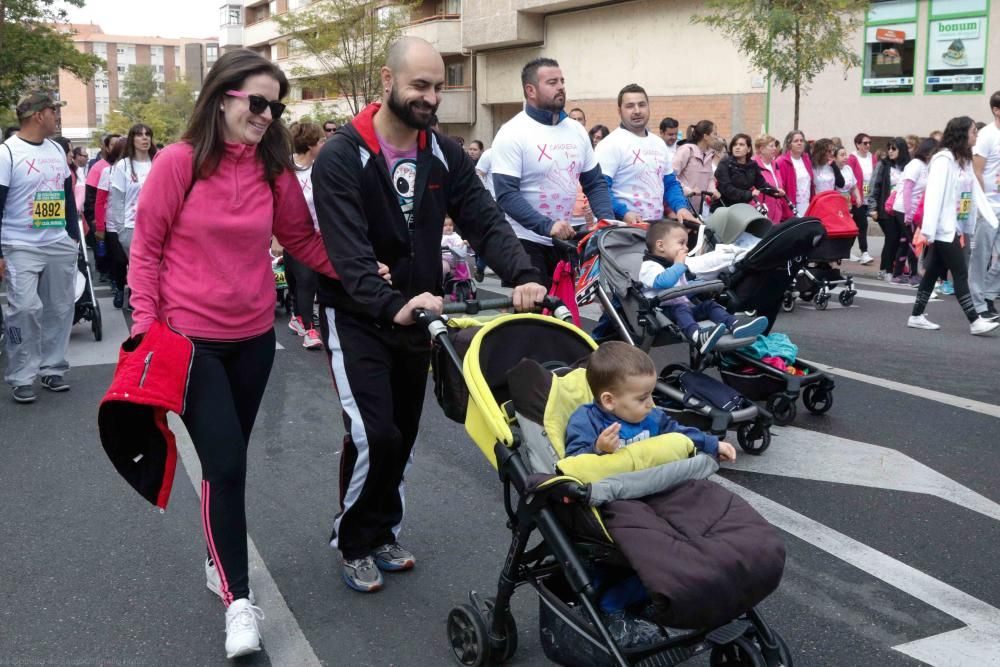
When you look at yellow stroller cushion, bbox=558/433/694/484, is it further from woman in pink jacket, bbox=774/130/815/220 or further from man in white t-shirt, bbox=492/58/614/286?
woman in pink jacket, bbox=774/130/815/220

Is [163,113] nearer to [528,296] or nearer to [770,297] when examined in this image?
[770,297]

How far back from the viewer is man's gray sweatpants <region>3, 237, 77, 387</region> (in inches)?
299

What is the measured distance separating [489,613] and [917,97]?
23692 mm

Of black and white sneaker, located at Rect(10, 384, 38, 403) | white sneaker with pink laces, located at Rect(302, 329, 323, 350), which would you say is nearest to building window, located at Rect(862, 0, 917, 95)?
white sneaker with pink laces, located at Rect(302, 329, 323, 350)

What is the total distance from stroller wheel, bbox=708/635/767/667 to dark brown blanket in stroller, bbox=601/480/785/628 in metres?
0.24

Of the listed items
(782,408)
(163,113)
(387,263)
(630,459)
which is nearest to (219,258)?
(387,263)

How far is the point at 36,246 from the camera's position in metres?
7.62

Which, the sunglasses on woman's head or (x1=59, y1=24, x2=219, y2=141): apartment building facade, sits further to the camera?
(x1=59, y1=24, x2=219, y2=141): apartment building facade

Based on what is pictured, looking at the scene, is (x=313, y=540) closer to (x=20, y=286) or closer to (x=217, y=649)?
(x=217, y=649)

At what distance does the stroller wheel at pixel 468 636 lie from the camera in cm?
354

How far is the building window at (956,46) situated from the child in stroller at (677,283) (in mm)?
19196

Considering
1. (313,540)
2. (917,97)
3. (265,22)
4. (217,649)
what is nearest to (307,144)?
(313,540)

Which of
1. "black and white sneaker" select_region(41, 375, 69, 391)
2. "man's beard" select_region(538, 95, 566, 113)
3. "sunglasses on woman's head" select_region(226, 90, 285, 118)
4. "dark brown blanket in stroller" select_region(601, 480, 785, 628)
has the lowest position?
"black and white sneaker" select_region(41, 375, 69, 391)

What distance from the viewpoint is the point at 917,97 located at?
24328mm
